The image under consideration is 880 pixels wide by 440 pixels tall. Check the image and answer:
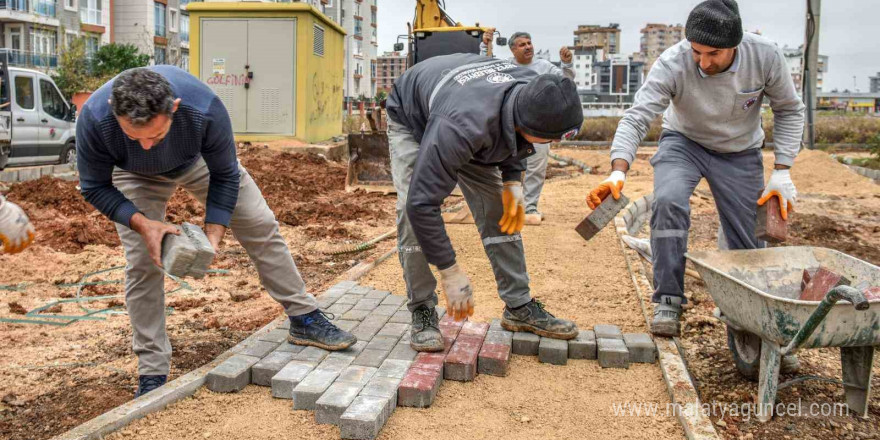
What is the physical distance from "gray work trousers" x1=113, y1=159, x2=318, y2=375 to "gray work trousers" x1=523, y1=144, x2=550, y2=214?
4.00 metres

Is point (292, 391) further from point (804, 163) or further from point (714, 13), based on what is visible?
point (804, 163)

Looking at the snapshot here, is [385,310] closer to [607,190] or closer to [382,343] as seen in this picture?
[382,343]

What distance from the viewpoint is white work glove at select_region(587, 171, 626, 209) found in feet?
11.7

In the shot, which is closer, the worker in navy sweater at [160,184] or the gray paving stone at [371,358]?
the worker in navy sweater at [160,184]

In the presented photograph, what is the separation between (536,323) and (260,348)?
4.68 ft

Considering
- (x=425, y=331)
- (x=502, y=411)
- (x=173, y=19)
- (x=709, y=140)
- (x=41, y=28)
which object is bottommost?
(x=502, y=411)

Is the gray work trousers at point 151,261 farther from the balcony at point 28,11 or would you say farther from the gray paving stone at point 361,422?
the balcony at point 28,11

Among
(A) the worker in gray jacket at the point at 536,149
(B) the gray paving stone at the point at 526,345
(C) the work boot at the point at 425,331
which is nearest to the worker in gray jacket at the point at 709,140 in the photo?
(B) the gray paving stone at the point at 526,345

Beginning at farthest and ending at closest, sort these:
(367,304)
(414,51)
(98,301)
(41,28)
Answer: (41,28) → (414,51) → (98,301) → (367,304)

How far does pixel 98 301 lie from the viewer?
5.09 metres

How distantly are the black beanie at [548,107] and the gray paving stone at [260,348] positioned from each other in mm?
1708

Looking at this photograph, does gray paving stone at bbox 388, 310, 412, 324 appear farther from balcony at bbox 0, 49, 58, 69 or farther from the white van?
balcony at bbox 0, 49, 58, 69

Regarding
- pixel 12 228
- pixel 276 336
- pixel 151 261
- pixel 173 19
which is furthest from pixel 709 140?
pixel 173 19

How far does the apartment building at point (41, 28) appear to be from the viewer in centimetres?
3438
